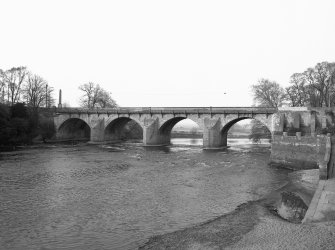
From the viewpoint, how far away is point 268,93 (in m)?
64.7

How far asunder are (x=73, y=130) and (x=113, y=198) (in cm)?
5801

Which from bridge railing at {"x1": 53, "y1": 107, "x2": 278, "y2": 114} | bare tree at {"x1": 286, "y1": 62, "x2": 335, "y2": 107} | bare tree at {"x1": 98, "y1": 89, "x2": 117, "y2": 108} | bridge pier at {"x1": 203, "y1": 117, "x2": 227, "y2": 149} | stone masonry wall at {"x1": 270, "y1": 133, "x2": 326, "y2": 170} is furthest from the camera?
bare tree at {"x1": 98, "y1": 89, "x2": 117, "y2": 108}

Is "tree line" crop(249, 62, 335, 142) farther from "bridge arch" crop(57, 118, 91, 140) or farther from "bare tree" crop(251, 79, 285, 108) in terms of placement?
"bridge arch" crop(57, 118, 91, 140)

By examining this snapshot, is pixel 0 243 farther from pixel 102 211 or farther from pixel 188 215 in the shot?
pixel 188 215

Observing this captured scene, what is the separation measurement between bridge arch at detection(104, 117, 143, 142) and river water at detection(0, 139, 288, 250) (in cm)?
3205

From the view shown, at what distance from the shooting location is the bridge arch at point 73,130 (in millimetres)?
70312

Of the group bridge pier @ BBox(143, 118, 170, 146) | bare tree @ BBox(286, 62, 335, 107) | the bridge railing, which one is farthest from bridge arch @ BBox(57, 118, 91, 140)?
bare tree @ BBox(286, 62, 335, 107)

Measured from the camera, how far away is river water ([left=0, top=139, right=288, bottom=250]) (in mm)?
13867

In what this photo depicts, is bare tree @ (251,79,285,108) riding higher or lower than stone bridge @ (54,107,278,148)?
higher

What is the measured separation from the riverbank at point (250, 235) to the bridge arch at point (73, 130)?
60.1m

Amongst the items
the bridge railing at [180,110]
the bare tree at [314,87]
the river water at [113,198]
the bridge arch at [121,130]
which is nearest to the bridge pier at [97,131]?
the bridge arch at [121,130]

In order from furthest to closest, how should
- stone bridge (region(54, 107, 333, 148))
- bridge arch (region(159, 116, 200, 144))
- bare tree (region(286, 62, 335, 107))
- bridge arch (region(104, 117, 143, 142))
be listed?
bridge arch (region(104, 117, 143, 142)), bridge arch (region(159, 116, 200, 144)), bare tree (region(286, 62, 335, 107)), stone bridge (region(54, 107, 333, 148))

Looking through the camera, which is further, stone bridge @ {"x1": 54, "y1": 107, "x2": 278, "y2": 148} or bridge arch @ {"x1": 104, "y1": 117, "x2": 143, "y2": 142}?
bridge arch @ {"x1": 104, "y1": 117, "x2": 143, "y2": 142}

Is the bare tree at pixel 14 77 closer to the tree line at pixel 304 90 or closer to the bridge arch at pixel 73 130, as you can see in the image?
the bridge arch at pixel 73 130
